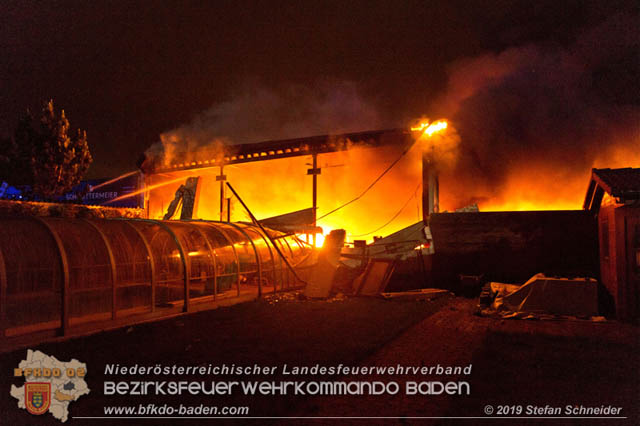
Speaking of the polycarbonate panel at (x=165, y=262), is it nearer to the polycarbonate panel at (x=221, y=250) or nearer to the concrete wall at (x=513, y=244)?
the polycarbonate panel at (x=221, y=250)

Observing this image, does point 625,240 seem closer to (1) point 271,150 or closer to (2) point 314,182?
→ (2) point 314,182

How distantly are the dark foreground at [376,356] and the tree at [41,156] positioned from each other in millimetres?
21480

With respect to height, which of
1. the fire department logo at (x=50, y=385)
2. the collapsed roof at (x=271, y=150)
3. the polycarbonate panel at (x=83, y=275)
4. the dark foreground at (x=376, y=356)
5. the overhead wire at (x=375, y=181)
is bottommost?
the dark foreground at (x=376, y=356)

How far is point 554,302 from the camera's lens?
35.6 ft

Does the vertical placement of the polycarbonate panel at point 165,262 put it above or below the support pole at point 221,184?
below

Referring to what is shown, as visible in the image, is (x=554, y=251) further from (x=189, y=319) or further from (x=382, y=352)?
(x=189, y=319)

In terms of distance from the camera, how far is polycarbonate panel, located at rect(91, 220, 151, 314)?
396 inches

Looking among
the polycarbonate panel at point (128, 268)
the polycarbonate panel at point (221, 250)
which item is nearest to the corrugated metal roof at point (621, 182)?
the polycarbonate panel at point (221, 250)

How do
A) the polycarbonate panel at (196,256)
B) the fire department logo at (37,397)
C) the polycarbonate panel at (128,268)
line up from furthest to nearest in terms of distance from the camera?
the polycarbonate panel at (196,256) < the polycarbonate panel at (128,268) < the fire department logo at (37,397)

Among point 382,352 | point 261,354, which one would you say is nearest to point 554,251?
point 382,352

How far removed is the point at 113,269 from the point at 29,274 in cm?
415

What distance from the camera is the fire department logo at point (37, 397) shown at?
4.79 meters

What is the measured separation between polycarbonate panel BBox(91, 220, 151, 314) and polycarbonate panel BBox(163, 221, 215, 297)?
1.18m

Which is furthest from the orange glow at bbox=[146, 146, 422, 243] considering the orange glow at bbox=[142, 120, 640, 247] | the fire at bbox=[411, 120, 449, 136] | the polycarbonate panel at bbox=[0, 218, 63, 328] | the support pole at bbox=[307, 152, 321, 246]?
the polycarbonate panel at bbox=[0, 218, 63, 328]
